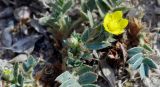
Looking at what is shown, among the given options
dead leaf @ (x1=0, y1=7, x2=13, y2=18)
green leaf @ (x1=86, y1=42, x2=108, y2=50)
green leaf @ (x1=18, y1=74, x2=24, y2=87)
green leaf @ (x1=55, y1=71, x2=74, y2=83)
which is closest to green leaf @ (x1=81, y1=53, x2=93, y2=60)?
green leaf @ (x1=86, y1=42, x2=108, y2=50)

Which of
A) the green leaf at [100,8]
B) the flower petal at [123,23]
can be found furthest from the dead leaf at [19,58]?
the flower petal at [123,23]

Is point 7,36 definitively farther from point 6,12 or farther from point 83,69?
point 83,69

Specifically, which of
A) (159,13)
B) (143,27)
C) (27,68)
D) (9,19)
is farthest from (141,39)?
(9,19)

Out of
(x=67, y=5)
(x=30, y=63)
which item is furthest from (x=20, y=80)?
(x=67, y=5)

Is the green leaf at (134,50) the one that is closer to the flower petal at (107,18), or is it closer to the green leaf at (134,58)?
the green leaf at (134,58)

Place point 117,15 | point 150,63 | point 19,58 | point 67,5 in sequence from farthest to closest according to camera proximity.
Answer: point 19,58
point 67,5
point 117,15
point 150,63

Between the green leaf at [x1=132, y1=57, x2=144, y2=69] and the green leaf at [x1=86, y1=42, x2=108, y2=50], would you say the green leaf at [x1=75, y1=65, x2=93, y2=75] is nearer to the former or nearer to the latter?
the green leaf at [x1=86, y1=42, x2=108, y2=50]
